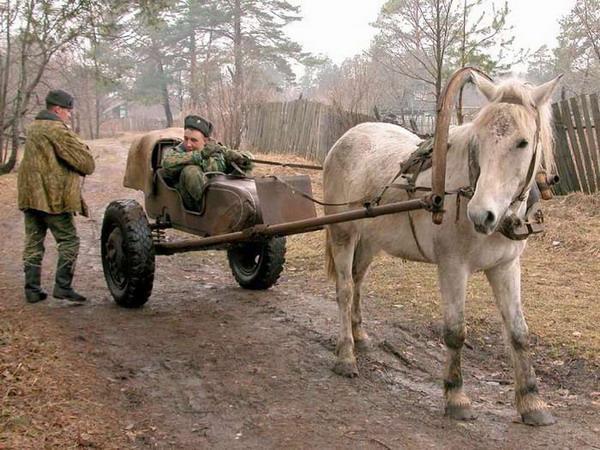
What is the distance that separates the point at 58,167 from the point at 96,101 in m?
38.2

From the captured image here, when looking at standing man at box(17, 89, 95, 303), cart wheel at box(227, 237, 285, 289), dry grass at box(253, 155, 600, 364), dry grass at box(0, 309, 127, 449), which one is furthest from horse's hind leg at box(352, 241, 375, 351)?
standing man at box(17, 89, 95, 303)

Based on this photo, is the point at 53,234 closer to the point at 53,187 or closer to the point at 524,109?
the point at 53,187

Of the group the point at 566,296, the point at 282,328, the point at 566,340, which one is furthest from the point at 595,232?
the point at 282,328

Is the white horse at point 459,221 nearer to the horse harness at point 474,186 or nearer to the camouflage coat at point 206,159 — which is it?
the horse harness at point 474,186

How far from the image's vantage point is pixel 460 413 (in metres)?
3.95

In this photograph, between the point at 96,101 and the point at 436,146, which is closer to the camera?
the point at 436,146

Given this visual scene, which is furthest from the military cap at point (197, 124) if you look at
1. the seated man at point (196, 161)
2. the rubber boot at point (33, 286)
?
the rubber boot at point (33, 286)

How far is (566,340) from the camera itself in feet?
17.5

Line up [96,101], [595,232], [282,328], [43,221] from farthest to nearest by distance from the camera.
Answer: [96,101]
[595,232]
[43,221]
[282,328]

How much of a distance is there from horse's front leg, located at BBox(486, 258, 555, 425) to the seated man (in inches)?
114

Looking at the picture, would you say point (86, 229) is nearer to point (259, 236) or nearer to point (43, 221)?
point (43, 221)

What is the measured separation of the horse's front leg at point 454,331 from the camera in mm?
3932

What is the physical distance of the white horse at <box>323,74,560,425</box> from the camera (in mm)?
3336

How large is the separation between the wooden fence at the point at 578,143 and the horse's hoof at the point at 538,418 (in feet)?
24.1
